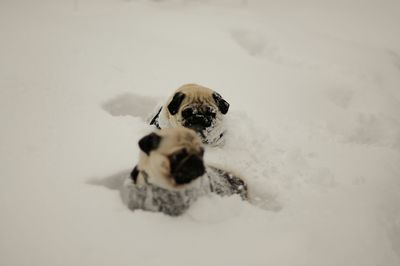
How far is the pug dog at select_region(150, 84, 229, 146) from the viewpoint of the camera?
190 inches

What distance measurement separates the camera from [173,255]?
3305mm

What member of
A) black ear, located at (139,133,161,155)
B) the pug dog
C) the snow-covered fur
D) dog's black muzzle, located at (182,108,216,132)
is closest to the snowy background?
the snow-covered fur

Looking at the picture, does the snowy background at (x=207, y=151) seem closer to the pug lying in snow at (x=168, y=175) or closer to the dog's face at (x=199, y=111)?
the pug lying in snow at (x=168, y=175)

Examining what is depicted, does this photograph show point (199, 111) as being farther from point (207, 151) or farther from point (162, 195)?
point (162, 195)

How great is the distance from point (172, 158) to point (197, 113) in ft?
5.52

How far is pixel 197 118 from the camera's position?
481 cm

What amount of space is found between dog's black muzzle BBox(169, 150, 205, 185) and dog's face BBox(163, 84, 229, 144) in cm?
163

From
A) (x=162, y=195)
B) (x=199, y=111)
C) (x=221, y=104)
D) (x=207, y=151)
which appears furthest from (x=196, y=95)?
(x=162, y=195)

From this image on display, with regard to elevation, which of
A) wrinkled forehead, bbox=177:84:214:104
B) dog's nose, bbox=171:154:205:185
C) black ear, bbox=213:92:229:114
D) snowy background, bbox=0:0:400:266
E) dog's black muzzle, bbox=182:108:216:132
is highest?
dog's nose, bbox=171:154:205:185

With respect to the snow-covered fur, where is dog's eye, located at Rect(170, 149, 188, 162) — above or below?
above

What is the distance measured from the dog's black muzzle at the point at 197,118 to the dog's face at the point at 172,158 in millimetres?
1323

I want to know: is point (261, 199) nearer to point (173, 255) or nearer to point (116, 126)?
point (173, 255)

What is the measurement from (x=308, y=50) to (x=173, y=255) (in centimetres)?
634

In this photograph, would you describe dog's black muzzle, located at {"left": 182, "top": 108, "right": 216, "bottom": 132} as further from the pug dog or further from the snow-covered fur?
the snow-covered fur
